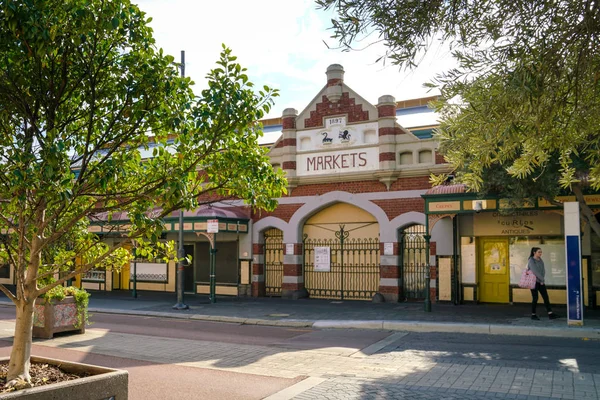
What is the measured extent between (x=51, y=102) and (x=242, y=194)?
2105 mm

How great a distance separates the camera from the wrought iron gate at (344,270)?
19266mm

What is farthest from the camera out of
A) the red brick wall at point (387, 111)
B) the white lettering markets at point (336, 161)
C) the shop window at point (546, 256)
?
the white lettering markets at point (336, 161)

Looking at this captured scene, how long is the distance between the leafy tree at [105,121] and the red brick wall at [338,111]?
1341 cm

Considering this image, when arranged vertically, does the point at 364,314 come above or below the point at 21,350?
below

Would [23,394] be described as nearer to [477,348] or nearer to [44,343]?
[44,343]

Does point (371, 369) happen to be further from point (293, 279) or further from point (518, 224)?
point (293, 279)

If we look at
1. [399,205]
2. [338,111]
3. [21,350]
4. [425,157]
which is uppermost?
[338,111]

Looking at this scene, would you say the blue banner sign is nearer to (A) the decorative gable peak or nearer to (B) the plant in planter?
(A) the decorative gable peak

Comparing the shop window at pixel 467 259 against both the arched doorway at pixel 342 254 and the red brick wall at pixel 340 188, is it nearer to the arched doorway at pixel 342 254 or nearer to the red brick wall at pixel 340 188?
the arched doorway at pixel 342 254

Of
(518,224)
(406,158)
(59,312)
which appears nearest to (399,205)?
(406,158)

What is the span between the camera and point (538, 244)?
1675 cm

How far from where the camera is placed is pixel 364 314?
1534cm

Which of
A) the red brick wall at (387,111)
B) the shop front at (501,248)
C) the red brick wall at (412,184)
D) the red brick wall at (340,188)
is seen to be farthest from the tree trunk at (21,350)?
the red brick wall at (387,111)

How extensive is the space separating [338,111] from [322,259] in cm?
529
